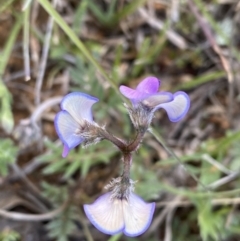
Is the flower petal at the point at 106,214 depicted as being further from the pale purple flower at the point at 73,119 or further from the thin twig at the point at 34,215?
the thin twig at the point at 34,215

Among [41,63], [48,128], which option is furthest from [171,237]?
[41,63]

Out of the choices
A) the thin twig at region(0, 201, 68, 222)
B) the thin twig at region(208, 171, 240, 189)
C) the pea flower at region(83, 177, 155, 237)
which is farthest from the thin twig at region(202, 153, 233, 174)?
the pea flower at region(83, 177, 155, 237)

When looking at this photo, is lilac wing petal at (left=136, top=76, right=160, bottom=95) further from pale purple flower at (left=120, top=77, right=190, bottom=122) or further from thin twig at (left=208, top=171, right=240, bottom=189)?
thin twig at (left=208, top=171, right=240, bottom=189)

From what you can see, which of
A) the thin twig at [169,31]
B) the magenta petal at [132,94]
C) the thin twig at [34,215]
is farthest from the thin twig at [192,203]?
the magenta petal at [132,94]

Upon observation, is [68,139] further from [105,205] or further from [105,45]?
[105,45]

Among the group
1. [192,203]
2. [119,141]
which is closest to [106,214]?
[119,141]

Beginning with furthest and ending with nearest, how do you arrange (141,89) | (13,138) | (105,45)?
(105,45) < (13,138) < (141,89)


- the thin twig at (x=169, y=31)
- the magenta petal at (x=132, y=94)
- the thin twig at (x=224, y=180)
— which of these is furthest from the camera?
the thin twig at (x=169, y=31)
